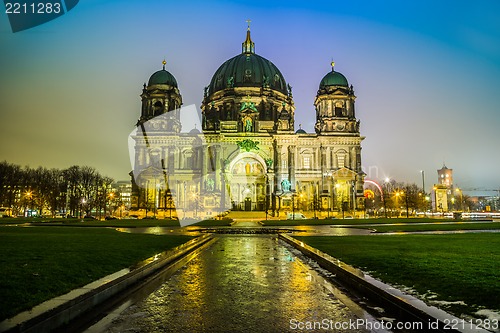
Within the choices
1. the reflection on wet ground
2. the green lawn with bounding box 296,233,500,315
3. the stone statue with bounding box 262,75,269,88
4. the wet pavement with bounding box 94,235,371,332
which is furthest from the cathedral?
the wet pavement with bounding box 94,235,371,332

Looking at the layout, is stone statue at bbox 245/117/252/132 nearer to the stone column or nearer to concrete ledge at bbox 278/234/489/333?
the stone column

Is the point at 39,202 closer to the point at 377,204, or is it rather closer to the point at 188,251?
the point at 188,251

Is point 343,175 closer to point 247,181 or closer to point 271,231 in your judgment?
point 247,181

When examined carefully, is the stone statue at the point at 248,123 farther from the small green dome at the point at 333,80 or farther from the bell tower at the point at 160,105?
the small green dome at the point at 333,80

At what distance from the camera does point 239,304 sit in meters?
7.69

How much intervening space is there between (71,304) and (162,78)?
80.0m

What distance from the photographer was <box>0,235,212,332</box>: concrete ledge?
17.6ft

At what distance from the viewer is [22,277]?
28.8 ft

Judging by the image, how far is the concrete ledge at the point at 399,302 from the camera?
5.38 metres

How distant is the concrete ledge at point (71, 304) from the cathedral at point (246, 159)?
6310 centimetres

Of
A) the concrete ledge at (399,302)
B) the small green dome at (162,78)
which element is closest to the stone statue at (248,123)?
the small green dome at (162,78)

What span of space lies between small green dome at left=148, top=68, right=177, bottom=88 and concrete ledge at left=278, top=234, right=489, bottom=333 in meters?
76.1

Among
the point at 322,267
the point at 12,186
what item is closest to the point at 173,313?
the point at 322,267

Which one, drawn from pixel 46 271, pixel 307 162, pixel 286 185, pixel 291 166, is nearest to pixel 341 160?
pixel 307 162
